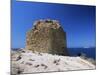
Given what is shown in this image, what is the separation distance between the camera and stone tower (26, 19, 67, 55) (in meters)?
2.76

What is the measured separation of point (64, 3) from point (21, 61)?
38.4 inches

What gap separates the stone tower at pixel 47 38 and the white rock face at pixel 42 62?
8cm

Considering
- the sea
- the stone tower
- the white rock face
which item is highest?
the stone tower

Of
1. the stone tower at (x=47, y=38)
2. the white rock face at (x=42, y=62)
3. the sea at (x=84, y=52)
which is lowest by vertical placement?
the white rock face at (x=42, y=62)

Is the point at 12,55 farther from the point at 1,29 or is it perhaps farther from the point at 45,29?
the point at 45,29

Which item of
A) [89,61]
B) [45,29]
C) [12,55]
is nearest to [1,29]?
[12,55]

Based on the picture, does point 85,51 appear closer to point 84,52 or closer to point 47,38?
point 84,52

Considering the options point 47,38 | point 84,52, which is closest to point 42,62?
point 47,38

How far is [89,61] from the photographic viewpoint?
3.04 m

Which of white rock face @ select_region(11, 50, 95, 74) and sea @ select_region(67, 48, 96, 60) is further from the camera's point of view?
sea @ select_region(67, 48, 96, 60)

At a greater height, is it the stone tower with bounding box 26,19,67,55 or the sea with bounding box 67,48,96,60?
the stone tower with bounding box 26,19,67,55

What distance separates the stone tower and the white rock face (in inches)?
3.0

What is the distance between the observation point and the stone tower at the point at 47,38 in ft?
9.06

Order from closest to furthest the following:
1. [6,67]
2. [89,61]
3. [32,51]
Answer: [6,67] < [32,51] < [89,61]
